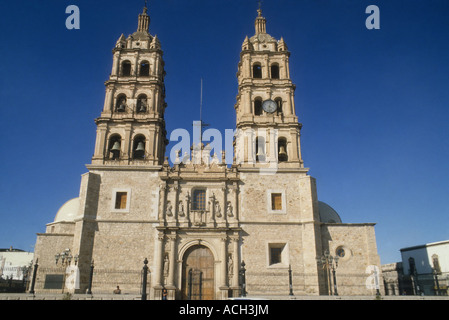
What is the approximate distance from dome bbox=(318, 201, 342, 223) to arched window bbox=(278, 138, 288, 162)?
279 inches

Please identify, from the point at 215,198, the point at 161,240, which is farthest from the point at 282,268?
the point at 161,240

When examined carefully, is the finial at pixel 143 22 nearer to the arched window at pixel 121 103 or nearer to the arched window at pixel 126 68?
the arched window at pixel 126 68

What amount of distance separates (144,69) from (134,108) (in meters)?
4.64

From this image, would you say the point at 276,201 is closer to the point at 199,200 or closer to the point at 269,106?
the point at 199,200

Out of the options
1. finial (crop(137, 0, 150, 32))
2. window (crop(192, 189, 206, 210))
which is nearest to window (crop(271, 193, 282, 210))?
window (crop(192, 189, 206, 210))

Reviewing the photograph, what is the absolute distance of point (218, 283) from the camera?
23906 millimetres

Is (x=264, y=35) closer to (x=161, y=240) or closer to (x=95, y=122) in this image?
(x=95, y=122)

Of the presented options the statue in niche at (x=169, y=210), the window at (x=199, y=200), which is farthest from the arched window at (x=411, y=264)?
the statue in niche at (x=169, y=210)

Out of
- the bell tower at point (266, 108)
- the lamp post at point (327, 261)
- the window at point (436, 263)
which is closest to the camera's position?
the lamp post at point (327, 261)

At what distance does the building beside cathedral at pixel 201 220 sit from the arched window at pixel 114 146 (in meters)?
0.10

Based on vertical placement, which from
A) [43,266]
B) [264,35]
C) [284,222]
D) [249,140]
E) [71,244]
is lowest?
[43,266]

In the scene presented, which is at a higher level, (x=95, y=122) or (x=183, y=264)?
(x=95, y=122)

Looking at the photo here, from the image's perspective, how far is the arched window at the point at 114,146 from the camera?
2811cm
